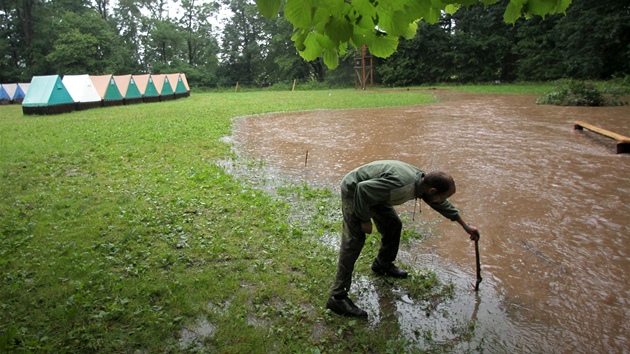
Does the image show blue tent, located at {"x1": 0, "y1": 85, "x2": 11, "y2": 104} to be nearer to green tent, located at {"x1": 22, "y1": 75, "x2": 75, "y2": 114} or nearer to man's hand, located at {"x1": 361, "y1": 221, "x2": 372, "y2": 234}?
green tent, located at {"x1": 22, "y1": 75, "x2": 75, "y2": 114}

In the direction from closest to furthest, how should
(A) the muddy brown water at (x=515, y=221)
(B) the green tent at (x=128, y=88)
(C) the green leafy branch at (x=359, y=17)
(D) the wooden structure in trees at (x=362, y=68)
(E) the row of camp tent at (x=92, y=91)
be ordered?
(C) the green leafy branch at (x=359, y=17), (A) the muddy brown water at (x=515, y=221), (E) the row of camp tent at (x=92, y=91), (B) the green tent at (x=128, y=88), (D) the wooden structure in trees at (x=362, y=68)

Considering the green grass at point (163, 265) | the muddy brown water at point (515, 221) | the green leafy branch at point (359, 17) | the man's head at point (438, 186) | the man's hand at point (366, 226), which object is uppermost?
the green leafy branch at point (359, 17)

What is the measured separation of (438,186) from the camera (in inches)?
122

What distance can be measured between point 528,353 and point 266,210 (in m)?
3.71

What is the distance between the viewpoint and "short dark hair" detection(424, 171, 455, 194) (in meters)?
3.07

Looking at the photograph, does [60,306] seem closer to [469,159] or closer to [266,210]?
[266,210]

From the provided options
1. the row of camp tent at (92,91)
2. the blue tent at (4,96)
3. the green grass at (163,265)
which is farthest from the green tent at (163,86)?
the green grass at (163,265)

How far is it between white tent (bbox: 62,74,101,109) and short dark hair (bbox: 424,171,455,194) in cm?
2086

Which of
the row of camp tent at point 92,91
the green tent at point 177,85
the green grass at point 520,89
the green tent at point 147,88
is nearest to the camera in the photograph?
the row of camp tent at point 92,91

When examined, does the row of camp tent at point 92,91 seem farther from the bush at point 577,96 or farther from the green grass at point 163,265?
the bush at point 577,96

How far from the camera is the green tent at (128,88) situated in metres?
23.1

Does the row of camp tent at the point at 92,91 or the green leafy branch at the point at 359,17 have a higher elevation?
the green leafy branch at the point at 359,17

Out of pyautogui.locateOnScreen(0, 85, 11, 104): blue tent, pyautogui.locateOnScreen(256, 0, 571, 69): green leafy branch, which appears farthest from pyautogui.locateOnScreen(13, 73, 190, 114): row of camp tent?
pyautogui.locateOnScreen(256, 0, 571, 69): green leafy branch

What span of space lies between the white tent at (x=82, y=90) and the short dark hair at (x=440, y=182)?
2086 cm
